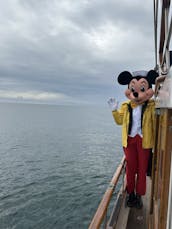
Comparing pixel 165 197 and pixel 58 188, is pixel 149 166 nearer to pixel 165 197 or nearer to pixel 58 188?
pixel 165 197

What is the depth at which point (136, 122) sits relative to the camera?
3.23 m

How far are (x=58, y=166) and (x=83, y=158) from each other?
3566 millimetres

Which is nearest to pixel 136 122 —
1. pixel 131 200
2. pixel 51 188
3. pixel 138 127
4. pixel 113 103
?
pixel 138 127

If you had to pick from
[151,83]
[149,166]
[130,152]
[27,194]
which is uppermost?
[151,83]

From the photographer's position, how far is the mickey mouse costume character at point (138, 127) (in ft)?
10.2

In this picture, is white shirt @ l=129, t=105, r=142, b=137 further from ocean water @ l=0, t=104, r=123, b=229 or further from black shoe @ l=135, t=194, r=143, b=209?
ocean water @ l=0, t=104, r=123, b=229

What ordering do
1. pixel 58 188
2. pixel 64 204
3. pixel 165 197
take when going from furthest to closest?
pixel 58 188
pixel 64 204
pixel 165 197

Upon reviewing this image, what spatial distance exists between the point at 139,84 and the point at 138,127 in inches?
25.4

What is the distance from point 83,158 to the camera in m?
18.6

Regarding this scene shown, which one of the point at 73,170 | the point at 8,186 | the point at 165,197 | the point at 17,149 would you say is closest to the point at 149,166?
the point at 165,197

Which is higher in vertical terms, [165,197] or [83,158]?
[165,197]

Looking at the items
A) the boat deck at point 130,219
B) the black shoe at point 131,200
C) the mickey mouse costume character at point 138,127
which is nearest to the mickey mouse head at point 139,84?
the mickey mouse costume character at point 138,127

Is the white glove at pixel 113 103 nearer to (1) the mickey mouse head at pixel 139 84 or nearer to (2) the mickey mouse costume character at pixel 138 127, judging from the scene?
(2) the mickey mouse costume character at pixel 138 127

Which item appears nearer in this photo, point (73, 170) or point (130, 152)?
point (130, 152)
